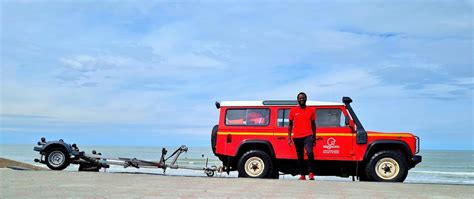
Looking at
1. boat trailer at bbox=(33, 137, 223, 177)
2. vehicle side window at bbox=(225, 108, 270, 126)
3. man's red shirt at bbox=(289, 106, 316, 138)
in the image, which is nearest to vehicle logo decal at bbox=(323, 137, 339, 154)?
man's red shirt at bbox=(289, 106, 316, 138)

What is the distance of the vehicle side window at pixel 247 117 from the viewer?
41.0 ft

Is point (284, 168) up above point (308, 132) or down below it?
below

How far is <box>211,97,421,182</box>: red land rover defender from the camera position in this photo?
11.7 m

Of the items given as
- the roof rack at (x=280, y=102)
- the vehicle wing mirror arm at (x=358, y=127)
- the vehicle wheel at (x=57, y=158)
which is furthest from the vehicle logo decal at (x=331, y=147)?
the vehicle wheel at (x=57, y=158)

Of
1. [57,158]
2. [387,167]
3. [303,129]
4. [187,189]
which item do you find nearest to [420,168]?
[387,167]

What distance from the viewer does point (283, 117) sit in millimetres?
12352

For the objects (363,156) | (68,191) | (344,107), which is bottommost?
(68,191)

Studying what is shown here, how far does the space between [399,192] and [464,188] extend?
1.74m

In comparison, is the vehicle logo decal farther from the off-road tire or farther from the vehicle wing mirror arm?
the off-road tire

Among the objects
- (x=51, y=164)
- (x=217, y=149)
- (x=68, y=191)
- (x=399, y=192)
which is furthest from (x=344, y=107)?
(x=51, y=164)

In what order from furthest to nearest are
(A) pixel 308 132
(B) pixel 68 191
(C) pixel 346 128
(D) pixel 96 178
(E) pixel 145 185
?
(C) pixel 346 128
(A) pixel 308 132
(D) pixel 96 178
(E) pixel 145 185
(B) pixel 68 191

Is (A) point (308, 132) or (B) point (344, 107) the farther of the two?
(B) point (344, 107)

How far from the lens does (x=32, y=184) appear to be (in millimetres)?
8562

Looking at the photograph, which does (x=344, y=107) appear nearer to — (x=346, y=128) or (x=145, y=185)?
(x=346, y=128)
